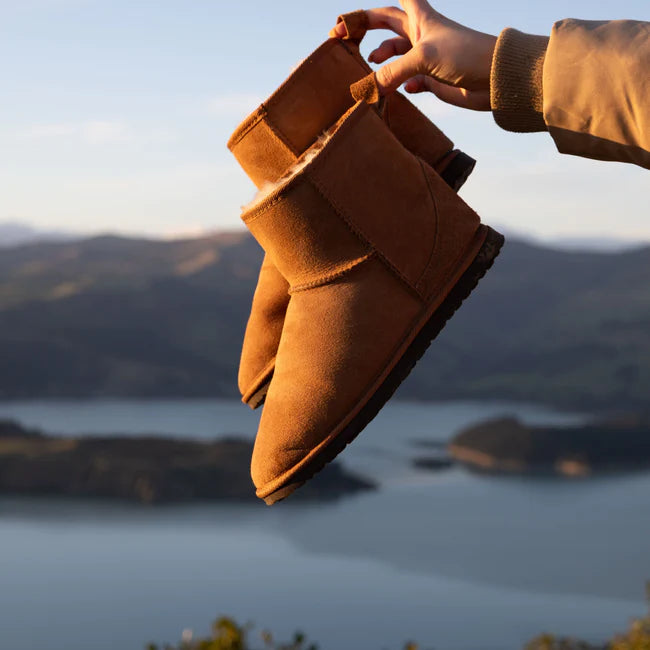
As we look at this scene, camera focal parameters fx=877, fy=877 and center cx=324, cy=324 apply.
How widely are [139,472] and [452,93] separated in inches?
2141

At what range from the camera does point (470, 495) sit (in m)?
53.2

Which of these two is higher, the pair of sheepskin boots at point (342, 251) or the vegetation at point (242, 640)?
the pair of sheepskin boots at point (342, 251)

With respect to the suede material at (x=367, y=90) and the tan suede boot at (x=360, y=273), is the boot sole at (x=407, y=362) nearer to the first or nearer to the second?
the tan suede boot at (x=360, y=273)

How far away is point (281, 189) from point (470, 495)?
176 ft

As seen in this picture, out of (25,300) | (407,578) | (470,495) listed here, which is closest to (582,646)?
(407,578)

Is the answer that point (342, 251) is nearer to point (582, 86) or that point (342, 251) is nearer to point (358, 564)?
point (582, 86)

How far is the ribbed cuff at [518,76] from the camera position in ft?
4.35

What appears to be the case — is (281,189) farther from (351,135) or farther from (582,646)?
(582,646)

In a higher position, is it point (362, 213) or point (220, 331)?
point (220, 331)

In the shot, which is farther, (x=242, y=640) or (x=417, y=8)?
(x=242, y=640)

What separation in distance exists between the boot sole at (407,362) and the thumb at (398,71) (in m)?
0.32

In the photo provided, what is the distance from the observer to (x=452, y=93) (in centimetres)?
160

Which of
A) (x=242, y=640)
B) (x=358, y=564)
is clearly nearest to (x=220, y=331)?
(x=358, y=564)

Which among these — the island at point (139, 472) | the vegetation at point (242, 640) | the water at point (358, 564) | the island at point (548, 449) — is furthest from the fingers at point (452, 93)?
the island at point (548, 449)
